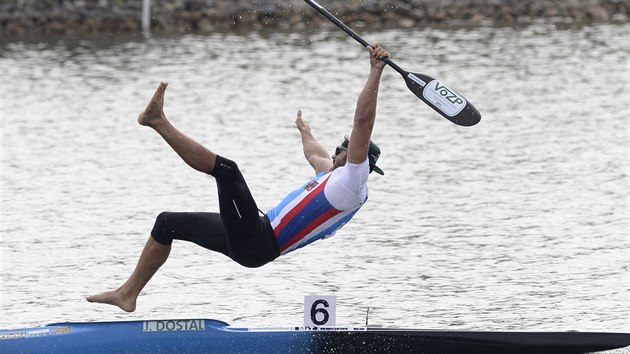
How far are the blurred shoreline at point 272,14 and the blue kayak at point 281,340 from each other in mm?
25503

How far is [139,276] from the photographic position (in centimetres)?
973

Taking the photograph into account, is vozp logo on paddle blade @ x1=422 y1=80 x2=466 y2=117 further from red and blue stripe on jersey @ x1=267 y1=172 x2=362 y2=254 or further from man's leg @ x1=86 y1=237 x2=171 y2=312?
man's leg @ x1=86 y1=237 x2=171 y2=312

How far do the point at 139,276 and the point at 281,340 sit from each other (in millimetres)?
1106

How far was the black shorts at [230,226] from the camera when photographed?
940 cm

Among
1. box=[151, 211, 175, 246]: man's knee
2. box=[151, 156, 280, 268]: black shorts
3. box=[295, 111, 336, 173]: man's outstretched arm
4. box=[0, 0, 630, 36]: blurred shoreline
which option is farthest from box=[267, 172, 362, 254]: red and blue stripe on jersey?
box=[0, 0, 630, 36]: blurred shoreline

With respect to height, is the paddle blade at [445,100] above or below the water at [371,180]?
above

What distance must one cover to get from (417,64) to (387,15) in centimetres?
779

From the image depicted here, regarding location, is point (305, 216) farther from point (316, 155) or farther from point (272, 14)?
point (272, 14)

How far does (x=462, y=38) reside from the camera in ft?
104

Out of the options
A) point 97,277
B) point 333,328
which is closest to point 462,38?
point 97,277

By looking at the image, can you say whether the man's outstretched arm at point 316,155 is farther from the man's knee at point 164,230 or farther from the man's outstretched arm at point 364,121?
the man's knee at point 164,230

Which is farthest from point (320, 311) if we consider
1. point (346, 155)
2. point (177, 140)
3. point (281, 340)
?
point (177, 140)

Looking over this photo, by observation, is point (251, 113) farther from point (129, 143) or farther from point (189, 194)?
point (189, 194)

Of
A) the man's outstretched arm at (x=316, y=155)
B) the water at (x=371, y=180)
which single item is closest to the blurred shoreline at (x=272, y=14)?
the water at (x=371, y=180)
